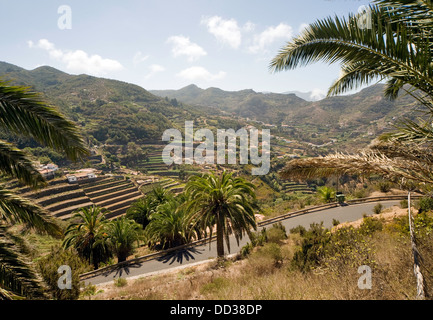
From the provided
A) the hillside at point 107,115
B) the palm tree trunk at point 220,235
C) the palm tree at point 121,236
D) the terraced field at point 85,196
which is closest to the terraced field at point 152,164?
the hillside at point 107,115

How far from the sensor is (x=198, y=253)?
1348 centimetres

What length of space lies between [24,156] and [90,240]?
1364cm

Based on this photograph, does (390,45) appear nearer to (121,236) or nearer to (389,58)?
(389,58)

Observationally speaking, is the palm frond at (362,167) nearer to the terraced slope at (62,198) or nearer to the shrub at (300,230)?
the shrub at (300,230)

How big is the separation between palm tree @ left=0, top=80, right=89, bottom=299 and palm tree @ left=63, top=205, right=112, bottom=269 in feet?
40.3

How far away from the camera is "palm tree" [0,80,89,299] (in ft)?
9.73

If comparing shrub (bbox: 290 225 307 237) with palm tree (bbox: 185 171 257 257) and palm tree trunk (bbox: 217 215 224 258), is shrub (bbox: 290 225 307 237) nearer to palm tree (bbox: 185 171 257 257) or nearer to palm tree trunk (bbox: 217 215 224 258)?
palm tree (bbox: 185 171 257 257)

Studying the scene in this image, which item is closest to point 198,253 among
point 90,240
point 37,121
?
point 90,240

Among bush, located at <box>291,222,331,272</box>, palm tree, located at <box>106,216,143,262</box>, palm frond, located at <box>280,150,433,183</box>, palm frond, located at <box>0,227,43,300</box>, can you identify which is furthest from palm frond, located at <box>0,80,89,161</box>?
palm tree, located at <box>106,216,143,262</box>

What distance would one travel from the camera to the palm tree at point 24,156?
2967mm

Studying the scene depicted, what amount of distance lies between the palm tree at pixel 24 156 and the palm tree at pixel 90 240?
1230 centimetres

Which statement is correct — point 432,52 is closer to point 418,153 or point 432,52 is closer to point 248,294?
point 418,153

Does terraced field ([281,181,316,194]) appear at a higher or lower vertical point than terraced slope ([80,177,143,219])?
lower
